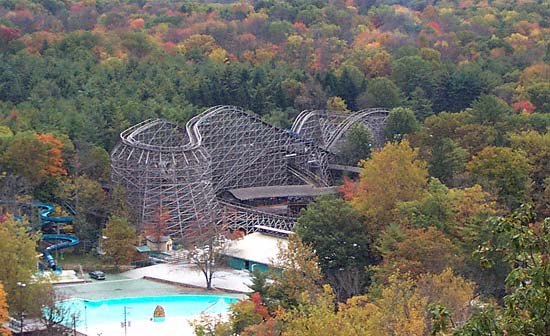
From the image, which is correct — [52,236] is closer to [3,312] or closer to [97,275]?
[97,275]

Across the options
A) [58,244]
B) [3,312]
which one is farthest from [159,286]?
[3,312]

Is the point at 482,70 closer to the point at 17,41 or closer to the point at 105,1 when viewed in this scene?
the point at 17,41

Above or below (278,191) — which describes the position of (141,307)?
below

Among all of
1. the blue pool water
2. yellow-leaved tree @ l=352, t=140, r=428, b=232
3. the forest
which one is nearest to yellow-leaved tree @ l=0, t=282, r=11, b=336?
the forest

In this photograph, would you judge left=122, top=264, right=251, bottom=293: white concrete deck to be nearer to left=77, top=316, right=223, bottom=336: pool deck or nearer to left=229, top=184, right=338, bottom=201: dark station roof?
left=77, top=316, right=223, bottom=336: pool deck

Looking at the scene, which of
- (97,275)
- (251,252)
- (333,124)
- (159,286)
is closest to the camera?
(159,286)

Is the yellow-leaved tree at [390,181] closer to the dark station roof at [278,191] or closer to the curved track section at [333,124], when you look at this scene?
the dark station roof at [278,191]

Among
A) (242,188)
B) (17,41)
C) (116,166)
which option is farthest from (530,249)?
(17,41)

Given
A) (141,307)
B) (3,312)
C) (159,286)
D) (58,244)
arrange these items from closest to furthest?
(3,312) < (141,307) < (159,286) < (58,244)
